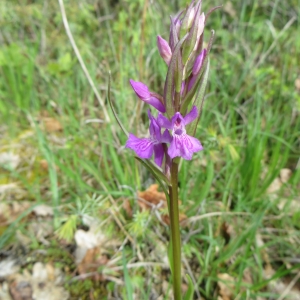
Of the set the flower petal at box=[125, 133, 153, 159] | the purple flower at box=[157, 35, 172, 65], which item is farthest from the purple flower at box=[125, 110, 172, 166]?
the purple flower at box=[157, 35, 172, 65]

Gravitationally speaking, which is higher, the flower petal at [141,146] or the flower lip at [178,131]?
the flower lip at [178,131]

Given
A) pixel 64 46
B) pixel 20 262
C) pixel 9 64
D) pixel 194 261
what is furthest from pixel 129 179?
pixel 64 46

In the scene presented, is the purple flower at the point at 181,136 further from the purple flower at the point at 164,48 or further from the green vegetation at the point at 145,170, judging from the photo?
the green vegetation at the point at 145,170

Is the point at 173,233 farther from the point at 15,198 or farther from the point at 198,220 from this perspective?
the point at 15,198

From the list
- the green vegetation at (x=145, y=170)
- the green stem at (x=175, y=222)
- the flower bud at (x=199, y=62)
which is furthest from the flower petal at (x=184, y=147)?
the green vegetation at (x=145, y=170)

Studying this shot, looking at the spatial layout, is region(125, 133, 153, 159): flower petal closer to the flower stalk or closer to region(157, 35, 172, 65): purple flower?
the flower stalk

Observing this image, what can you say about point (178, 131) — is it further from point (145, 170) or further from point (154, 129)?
point (145, 170)
